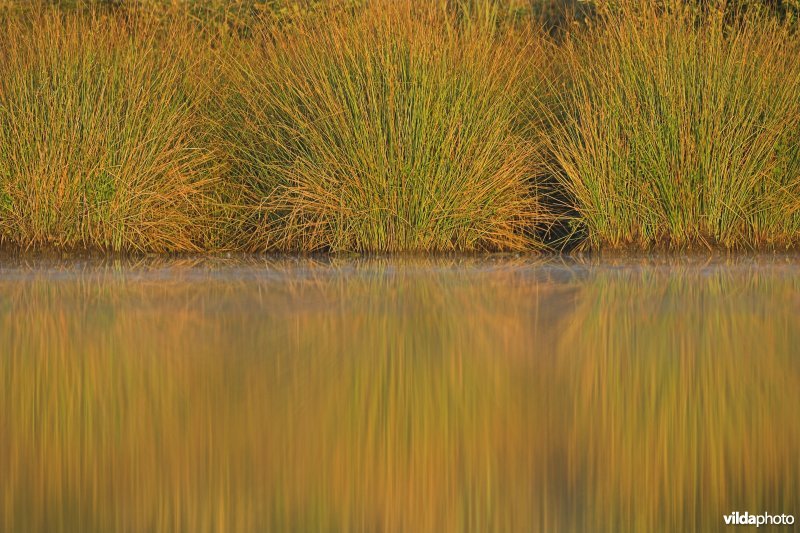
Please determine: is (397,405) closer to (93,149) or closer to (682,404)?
(682,404)

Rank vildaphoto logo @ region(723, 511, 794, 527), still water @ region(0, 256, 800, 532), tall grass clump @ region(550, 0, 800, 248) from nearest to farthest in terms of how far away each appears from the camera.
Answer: vildaphoto logo @ region(723, 511, 794, 527) → still water @ region(0, 256, 800, 532) → tall grass clump @ region(550, 0, 800, 248)

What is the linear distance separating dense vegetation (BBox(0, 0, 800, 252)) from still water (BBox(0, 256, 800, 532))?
5.19 ft

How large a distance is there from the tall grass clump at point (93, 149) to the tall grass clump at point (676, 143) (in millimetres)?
2482

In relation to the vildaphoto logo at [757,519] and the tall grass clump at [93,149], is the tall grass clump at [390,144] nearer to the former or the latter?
the tall grass clump at [93,149]

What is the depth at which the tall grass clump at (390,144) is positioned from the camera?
8820 mm

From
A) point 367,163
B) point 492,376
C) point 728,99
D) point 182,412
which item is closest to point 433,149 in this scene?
point 367,163

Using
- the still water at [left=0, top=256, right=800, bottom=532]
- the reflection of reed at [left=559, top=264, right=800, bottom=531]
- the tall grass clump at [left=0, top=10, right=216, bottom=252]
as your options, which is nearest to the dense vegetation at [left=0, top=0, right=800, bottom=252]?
the tall grass clump at [left=0, top=10, right=216, bottom=252]

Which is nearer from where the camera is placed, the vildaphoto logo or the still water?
the vildaphoto logo

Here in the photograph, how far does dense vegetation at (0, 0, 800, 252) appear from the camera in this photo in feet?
28.9

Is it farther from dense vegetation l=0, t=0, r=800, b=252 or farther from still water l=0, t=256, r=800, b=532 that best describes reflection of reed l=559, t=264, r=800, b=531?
dense vegetation l=0, t=0, r=800, b=252

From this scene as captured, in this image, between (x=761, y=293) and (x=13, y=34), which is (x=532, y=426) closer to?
(x=761, y=293)

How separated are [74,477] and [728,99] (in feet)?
21.4

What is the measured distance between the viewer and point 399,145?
8.80m

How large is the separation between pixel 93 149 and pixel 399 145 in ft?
6.35
